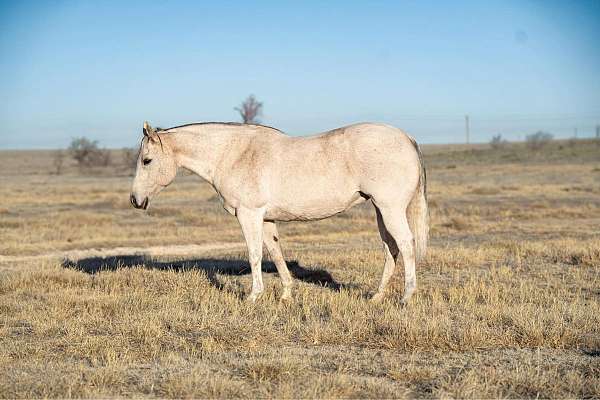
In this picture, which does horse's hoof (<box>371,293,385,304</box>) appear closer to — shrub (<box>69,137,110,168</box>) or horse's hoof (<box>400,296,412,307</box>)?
horse's hoof (<box>400,296,412,307</box>)

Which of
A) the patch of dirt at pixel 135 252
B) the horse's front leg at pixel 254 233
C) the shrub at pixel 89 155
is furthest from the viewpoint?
the shrub at pixel 89 155

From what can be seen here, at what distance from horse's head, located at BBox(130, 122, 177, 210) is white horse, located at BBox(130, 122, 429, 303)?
14mm

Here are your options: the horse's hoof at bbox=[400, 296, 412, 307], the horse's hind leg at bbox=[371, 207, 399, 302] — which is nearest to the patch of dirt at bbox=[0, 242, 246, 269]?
the horse's hind leg at bbox=[371, 207, 399, 302]

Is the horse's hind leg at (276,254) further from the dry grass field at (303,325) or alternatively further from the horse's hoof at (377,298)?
the horse's hoof at (377,298)

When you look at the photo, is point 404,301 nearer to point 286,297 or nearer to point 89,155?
point 286,297

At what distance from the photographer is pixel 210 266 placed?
12398 mm

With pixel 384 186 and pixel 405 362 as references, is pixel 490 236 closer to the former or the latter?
pixel 384 186

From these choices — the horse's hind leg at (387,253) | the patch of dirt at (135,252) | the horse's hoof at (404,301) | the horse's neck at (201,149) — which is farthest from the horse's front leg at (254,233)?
the patch of dirt at (135,252)

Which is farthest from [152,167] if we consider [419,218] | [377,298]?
[419,218]

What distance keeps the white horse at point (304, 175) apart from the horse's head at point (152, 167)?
0.05 feet

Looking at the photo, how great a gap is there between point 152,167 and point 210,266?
3546mm

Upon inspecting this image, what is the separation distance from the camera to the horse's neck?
9115 millimetres

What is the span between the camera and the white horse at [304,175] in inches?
331

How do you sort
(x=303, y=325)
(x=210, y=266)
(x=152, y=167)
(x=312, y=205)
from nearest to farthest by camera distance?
1. (x=303, y=325)
2. (x=312, y=205)
3. (x=152, y=167)
4. (x=210, y=266)
